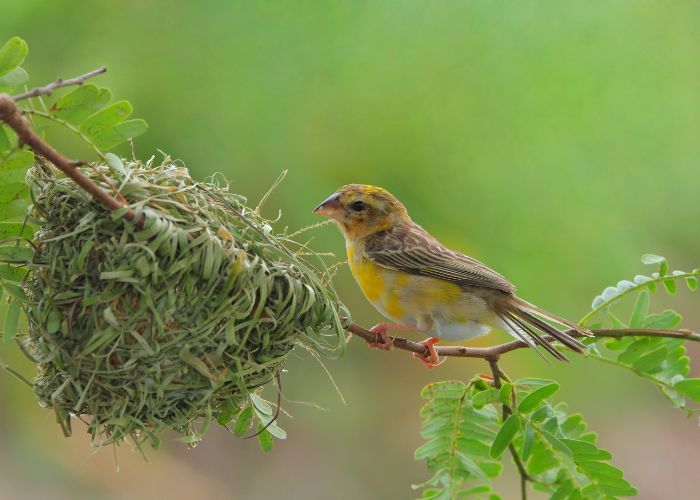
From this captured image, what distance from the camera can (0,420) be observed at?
681 cm

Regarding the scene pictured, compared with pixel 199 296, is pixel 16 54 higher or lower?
higher

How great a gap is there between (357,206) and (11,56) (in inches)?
79.3

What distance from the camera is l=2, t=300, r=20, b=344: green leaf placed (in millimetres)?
2305

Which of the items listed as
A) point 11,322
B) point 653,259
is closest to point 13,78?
point 11,322

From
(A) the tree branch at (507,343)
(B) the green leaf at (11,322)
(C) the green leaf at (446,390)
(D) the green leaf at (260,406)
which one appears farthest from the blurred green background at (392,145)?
(B) the green leaf at (11,322)

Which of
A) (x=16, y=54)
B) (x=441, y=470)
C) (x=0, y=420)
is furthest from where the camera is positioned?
(x=0, y=420)

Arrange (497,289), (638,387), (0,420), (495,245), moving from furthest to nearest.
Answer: (638,387) → (0,420) → (495,245) → (497,289)

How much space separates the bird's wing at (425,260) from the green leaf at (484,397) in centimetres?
69

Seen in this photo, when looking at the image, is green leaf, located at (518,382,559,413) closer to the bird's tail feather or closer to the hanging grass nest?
the bird's tail feather

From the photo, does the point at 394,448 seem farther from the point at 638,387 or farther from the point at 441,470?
the point at 441,470

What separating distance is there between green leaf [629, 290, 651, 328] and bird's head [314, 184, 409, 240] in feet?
4.15

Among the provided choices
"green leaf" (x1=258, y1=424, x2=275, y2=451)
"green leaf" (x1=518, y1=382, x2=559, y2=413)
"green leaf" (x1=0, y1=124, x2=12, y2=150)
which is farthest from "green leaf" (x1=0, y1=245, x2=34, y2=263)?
"green leaf" (x1=518, y1=382, x2=559, y2=413)

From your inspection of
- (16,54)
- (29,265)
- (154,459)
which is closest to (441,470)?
(29,265)

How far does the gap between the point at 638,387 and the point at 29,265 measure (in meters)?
6.58
